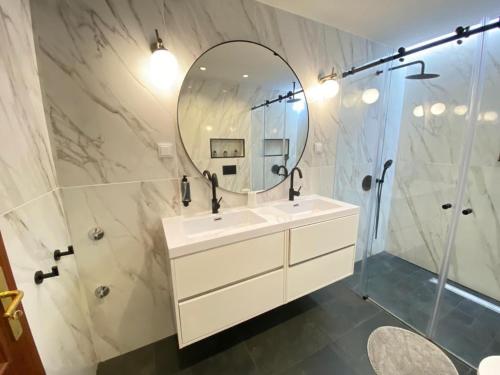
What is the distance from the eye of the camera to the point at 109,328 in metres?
1.41

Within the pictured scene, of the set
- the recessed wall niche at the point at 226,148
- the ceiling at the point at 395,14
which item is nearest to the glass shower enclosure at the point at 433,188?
the ceiling at the point at 395,14

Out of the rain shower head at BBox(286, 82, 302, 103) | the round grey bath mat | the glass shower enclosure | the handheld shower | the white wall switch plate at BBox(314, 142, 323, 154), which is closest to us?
the round grey bath mat

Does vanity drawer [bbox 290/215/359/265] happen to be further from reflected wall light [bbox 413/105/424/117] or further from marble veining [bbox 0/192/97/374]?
reflected wall light [bbox 413/105/424/117]

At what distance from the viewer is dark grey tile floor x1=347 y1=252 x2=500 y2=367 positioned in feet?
4.93

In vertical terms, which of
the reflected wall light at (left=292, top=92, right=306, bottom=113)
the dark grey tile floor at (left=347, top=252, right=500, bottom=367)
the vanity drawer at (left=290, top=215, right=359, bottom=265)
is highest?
the reflected wall light at (left=292, top=92, right=306, bottom=113)

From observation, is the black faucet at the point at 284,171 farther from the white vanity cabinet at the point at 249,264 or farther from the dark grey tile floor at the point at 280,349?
the dark grey tile floor at the point at 280,349

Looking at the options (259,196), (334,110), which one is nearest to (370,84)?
(334,110)

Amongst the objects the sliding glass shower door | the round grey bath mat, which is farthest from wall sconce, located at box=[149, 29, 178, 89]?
the sliding glass shower door

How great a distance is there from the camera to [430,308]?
178 cm

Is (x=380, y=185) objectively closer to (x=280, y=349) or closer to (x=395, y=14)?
(x=395, y=14)

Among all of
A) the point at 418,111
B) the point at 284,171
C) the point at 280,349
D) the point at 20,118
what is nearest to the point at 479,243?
the point at 418,111

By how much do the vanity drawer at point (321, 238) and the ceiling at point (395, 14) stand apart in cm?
153

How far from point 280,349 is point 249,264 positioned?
736 mm

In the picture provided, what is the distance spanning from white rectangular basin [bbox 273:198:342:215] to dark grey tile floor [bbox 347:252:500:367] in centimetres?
95
